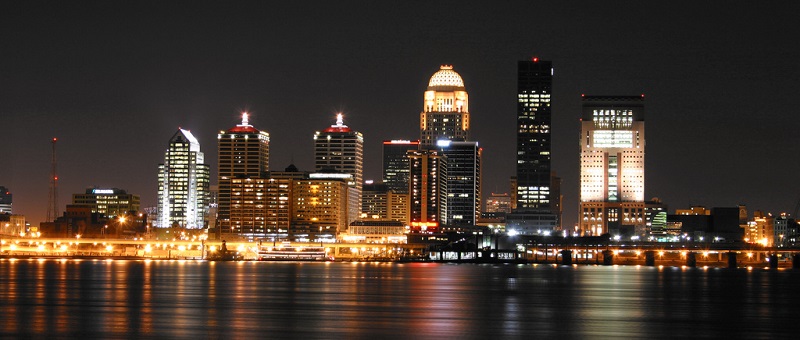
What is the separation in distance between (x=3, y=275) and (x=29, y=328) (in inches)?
3263

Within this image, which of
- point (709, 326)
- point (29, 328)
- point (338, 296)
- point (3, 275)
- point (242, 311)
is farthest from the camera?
point (3, 275)

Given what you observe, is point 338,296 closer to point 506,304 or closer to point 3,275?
point 506,304

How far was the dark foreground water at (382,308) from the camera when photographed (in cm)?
8131

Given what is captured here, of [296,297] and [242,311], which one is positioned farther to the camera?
[296,297]

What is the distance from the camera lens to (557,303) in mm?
112062

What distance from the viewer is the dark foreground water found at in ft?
267

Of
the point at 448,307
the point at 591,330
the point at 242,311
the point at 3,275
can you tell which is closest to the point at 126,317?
the point at 242,311

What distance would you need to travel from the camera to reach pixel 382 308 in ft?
332

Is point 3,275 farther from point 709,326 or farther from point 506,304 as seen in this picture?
point 709,326

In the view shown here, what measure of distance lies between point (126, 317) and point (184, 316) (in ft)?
14.1

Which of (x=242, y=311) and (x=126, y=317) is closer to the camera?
(x=126, y=317)

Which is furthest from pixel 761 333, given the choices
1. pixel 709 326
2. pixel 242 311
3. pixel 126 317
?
pixel 126 317

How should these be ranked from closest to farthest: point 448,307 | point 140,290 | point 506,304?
point 448,307
point 506,304
point 140,290

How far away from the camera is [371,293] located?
123062 millimetres
